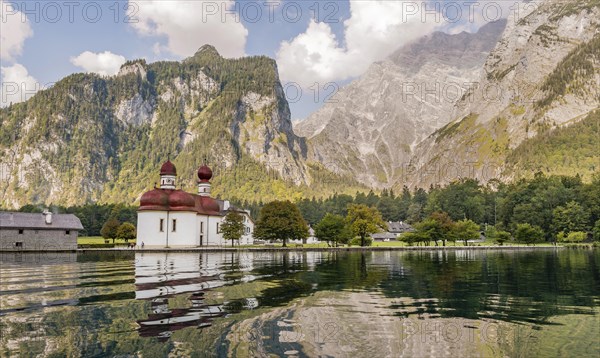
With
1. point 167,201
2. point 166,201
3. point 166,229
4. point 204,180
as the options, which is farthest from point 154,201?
point 204,180

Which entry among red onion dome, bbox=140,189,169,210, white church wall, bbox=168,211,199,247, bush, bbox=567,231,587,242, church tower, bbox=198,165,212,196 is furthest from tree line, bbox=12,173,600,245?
red onion dome, bbox=140,189,169,210

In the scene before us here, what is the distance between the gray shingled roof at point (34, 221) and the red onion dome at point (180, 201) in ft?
64.0

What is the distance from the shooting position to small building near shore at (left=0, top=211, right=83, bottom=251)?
79688mm

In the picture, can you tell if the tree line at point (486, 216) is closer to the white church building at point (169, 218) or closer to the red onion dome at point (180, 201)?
the white church building at point (169, 218)

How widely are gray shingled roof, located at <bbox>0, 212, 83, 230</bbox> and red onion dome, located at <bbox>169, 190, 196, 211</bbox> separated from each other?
19502mm

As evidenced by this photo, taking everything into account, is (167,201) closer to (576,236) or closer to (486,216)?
(576,236)

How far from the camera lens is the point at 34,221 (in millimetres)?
82688

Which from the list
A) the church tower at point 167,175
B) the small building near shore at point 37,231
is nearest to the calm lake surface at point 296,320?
the small building near shore at point 37,231

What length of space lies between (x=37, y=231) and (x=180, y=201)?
27.3m

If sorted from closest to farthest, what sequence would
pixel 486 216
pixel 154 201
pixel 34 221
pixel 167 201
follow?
pixel 34 221, pixel 154 201, pixel 167 201, pixel 486 216

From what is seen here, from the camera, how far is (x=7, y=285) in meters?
27.9

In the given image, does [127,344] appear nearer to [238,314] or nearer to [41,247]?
[238,314]

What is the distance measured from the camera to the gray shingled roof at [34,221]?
80562 mm

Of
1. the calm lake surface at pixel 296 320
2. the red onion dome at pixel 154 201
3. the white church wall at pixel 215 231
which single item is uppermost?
the red onion dome at pixel 154 201
